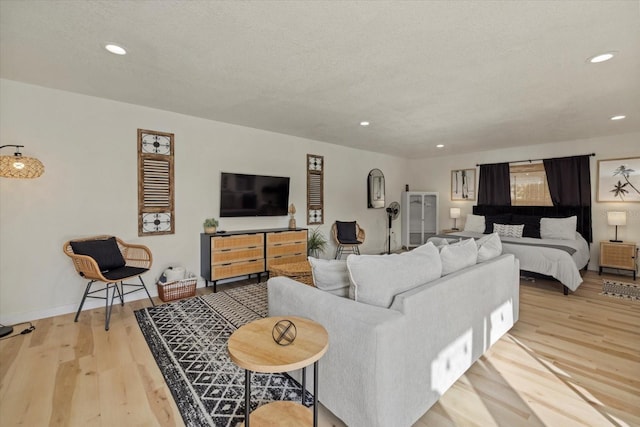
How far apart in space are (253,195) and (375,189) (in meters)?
3.25

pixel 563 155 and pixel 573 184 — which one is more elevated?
pixel 563 155

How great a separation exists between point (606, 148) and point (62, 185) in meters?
8.06

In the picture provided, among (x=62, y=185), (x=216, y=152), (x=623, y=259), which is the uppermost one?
(x=216, y=152)

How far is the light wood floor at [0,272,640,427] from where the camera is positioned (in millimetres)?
1717

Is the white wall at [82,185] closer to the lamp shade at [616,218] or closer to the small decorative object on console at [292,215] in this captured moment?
the small decorative object on console at [292,215]

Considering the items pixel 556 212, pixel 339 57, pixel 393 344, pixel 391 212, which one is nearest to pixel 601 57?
pixel 339 57

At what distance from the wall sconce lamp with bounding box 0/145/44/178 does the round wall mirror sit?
17.9 feet

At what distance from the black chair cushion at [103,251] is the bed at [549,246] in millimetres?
5240

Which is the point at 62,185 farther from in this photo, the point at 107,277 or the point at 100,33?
the point at 100,33

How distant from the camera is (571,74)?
269cm

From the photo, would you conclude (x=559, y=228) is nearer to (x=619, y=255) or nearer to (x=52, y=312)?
(x=619, y=255)

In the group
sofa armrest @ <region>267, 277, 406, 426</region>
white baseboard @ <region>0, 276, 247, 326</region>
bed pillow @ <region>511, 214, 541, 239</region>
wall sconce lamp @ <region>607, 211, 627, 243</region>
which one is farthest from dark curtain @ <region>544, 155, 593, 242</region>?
white baseboard @ <region>0, 276, 247, 326</region>

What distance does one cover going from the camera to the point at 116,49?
2.31 meters

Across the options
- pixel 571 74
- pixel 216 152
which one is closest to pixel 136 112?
pixel 216 152
